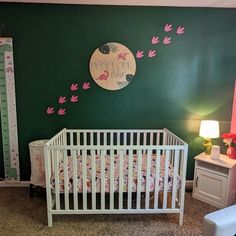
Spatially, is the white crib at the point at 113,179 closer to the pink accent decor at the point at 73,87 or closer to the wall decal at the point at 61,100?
the wall decal at the point at 61,100

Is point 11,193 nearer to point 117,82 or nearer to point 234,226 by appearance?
point 117,82

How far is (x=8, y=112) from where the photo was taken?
9.46 ft

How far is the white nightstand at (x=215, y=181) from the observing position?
8.07ft

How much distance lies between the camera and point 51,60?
2.84 metres

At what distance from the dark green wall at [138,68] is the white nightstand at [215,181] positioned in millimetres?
458

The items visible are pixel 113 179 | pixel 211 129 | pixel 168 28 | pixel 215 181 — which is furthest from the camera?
pixel 168 28

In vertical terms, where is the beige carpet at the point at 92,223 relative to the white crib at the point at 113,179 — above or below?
below

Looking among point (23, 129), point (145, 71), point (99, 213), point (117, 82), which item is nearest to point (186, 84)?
point (145, 71)

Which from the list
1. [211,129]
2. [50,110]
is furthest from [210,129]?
[50,110]

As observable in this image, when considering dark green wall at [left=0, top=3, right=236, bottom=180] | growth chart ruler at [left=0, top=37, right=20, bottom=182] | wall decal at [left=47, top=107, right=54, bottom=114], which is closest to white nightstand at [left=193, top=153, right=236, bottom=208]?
dark green wall at [left=0, top=3, right=236, bottom=180]

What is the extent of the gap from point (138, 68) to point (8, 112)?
5.95 feet

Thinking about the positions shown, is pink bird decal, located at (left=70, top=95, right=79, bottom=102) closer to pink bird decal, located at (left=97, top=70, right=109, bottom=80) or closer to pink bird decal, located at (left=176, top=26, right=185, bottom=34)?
pink bird decal, located at (left=97, top=70, right=109, bottom=80)

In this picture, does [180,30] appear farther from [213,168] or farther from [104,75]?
[213,168]

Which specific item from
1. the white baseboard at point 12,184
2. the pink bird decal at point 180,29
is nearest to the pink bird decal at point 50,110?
the white baseboard at point 12,184
